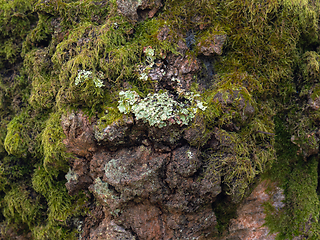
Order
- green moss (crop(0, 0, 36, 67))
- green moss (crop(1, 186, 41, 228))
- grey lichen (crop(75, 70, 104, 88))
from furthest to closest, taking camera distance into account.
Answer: green moss (crop(0, 0, 36, 67)) < green moss (crop(1, 186, 41, 228)) < grey lichen (crop(75, 70, 104, 88))

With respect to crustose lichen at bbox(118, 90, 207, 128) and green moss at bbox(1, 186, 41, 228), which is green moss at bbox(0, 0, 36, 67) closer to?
green moss at bbox(1, 186, 41, 228)

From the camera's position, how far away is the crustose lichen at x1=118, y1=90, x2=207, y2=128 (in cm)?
273

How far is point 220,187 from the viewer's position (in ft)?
9.26

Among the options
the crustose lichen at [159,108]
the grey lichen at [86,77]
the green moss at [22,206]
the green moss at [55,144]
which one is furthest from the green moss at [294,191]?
the green moss at [22,206]

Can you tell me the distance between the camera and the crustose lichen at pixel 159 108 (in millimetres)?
2730

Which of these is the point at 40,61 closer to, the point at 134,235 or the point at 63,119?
the point at 63,119

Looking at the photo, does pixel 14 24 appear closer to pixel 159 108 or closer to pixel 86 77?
pixel 86 77

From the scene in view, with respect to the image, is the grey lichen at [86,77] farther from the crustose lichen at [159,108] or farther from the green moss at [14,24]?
the green moss at [14,24]

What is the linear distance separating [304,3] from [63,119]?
3567 mm

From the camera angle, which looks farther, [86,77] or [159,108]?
[86,77]

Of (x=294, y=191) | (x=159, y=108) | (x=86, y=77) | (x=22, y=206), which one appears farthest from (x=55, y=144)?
(x=294, y=191)

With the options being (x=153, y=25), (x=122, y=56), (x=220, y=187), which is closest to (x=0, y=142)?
(x=122, y=56)

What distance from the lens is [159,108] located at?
9.04ft

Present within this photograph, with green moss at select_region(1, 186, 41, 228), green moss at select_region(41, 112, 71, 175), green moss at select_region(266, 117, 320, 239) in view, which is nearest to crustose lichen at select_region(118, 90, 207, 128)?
green moss at select_region(41, 112, 71, 175)
